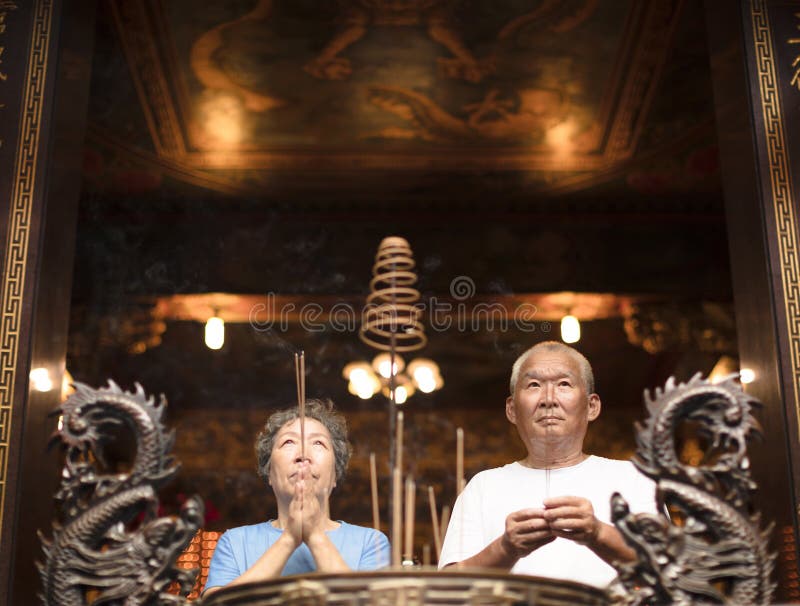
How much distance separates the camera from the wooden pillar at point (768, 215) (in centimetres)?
429

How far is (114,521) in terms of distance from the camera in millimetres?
2895

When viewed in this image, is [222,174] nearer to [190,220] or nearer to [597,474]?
[190,220]

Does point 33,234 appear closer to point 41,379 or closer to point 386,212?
point 41,379

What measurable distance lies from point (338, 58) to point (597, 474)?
3.96m

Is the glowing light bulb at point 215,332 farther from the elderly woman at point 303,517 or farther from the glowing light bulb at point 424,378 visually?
the elderly woman at point 303,517

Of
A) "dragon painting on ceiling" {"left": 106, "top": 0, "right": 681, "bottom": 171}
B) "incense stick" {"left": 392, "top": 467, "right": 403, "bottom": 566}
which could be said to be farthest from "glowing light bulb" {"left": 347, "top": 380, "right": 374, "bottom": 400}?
"incense stick" {"left": 392, "top": 467, "right": 403, "bottom": 566}

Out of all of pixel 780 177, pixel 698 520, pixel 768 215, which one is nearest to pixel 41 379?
→ pixel 698 520

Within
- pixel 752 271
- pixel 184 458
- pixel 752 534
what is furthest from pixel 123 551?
pixel 184 458

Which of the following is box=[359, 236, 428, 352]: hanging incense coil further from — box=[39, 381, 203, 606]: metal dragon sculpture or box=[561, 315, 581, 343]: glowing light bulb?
box=[561, 315, 581, 343]: glowing light bulb

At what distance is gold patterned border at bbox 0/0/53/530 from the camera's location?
13.6 ft

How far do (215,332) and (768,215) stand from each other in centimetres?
499

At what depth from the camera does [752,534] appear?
112 inches

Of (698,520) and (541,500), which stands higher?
(541,500)

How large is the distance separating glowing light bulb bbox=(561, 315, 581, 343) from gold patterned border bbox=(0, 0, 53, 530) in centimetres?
470
